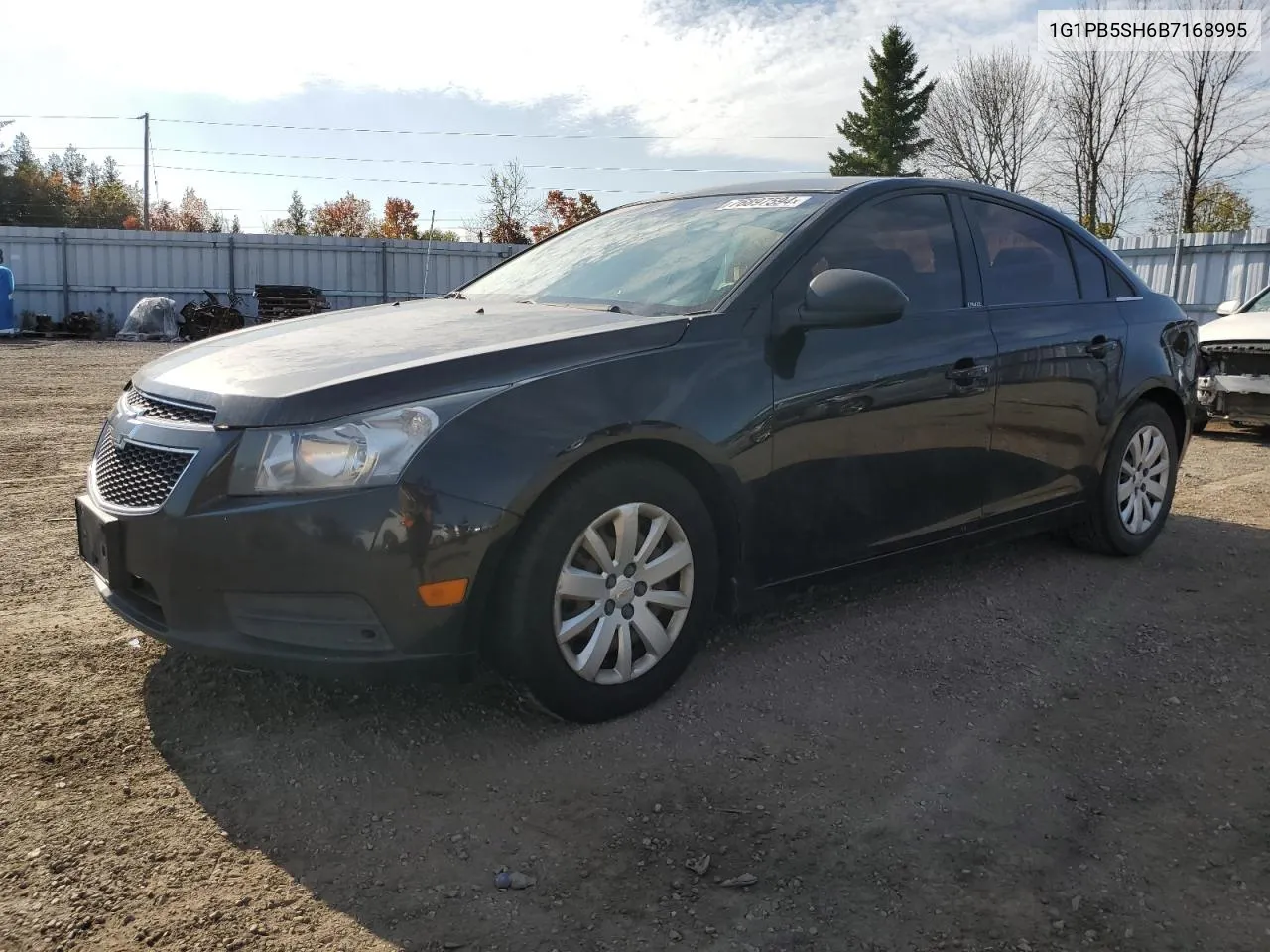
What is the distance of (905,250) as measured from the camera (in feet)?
13.1

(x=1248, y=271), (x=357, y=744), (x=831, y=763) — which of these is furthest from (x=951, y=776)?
(x=1248, y=271)

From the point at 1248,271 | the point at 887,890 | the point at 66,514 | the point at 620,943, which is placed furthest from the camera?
the point at 1248,271

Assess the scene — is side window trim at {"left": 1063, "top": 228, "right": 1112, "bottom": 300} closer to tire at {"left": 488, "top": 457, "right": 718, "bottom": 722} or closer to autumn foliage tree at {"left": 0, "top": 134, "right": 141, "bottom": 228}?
tire at {"left": 488, "top": 457, "right": 718, "bottom": 722}

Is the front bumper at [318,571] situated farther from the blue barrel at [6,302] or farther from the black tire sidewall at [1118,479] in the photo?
the blue barrel at [6,302]

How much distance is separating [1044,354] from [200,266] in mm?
26942

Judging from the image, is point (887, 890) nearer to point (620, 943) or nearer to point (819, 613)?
point (620, 943)

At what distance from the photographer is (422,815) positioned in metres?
2.62

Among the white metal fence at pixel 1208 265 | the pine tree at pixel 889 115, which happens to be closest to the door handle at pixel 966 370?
the white metal fence at pixel 1208 265

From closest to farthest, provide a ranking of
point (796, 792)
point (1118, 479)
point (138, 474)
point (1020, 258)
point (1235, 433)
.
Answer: point (796, 792) → point (138, 474) → point (1020, 258) → point (1118, 479) → point (1235, 433)

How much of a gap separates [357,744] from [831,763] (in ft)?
4.33

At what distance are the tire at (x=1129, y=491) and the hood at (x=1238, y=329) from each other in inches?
177

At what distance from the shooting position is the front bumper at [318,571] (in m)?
2.65

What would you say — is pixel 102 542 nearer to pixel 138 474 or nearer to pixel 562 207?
pixel 138 474

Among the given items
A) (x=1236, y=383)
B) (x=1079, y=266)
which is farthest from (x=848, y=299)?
(x=1236, y=383)
